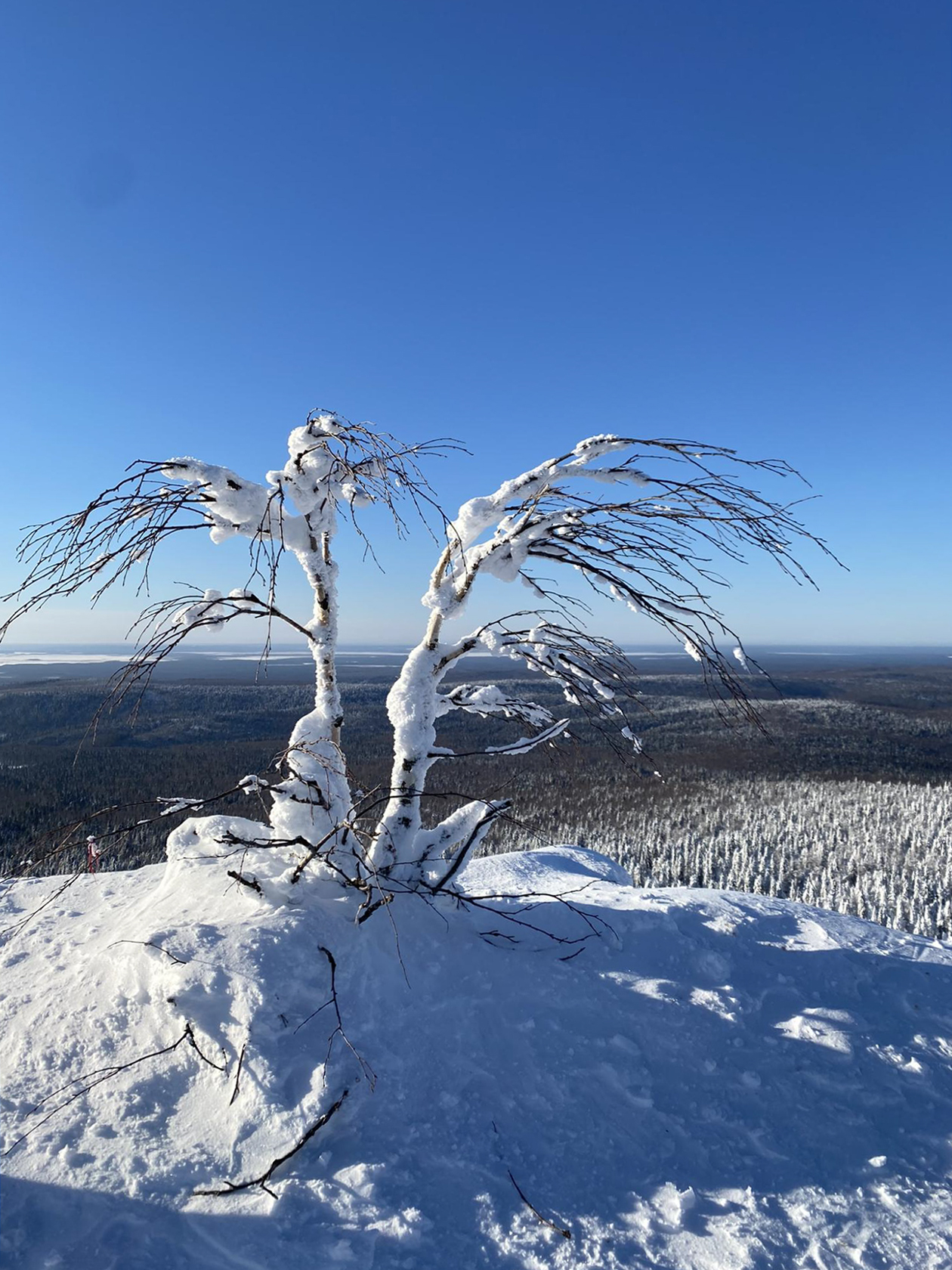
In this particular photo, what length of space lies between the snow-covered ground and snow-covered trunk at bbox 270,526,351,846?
527 mm

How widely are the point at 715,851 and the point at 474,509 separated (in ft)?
162

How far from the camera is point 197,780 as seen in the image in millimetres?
54531

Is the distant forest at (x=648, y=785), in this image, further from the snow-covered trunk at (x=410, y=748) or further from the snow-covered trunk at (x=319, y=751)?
the snow-covered trunk at (x=319, y=751)

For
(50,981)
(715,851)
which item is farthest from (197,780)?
(50,981)

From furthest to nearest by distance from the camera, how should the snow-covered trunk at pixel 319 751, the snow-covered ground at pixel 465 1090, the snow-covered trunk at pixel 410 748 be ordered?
the snow-covered trunk at pixel 410 748 → the snow-covered trunk at pixel 319 751 → the snow-covered ground at pixel 465 1090

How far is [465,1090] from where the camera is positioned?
3.39 meters

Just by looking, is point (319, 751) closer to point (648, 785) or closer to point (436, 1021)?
point (436, 1021)

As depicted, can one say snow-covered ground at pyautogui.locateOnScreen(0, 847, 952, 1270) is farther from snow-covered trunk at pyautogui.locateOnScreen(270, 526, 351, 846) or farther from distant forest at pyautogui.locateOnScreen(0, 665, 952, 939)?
distant forest at pyautogui.locateOnScreen(0, 665, 952, 939)

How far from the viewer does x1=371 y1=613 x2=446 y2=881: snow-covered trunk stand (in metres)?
4.70

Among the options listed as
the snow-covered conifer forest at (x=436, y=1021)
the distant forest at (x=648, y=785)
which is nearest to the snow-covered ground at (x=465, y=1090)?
the snow-covered conifer forest at (x=436, y=1021)

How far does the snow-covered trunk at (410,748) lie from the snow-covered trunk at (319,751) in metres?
0.38

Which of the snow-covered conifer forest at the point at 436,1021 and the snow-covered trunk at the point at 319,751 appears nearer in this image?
the snow-covered conifer forest at the point at 436,1021

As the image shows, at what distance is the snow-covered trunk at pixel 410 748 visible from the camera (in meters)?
4.70

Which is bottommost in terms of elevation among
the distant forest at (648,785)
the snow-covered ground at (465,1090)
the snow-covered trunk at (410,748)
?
the distant forest at (648,785)
